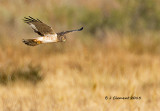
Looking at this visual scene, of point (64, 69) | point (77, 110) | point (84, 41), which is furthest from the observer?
point (84, 41)

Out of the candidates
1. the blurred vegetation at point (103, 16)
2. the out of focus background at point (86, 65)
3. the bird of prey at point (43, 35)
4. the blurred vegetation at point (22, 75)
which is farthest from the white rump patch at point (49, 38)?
the blurred vegetation at point (103, 16)

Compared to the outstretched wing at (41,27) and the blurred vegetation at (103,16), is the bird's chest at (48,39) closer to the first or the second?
the outstretched wing at (41,27)

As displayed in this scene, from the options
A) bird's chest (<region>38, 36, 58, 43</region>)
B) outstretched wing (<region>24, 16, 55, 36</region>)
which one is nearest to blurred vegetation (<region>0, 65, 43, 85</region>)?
outstretched wing (<region>24, 16, 55, 36</region>)

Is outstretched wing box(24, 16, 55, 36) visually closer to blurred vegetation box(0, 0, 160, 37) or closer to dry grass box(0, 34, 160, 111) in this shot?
dry grass box(0, 34, 160, 111)

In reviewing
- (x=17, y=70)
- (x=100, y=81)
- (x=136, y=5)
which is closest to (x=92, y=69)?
(x=100, y=81)

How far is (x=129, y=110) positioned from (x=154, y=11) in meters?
6.62

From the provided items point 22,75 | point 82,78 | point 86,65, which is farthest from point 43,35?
point 86,65

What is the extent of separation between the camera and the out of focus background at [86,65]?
183 inches

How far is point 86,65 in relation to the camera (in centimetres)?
655

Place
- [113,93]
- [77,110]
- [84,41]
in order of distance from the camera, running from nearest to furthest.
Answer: [77,110] < [113,93] < [84,41]

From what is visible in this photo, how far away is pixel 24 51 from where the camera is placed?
7.07 meters

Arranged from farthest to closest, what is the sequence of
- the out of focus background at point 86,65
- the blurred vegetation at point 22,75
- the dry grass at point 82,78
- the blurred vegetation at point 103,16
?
the blurred vegetation at point 103,16 → the blurred vegetation at point 22,75 → the out of focus background at point 86,65 → the dry grass at point 82,78

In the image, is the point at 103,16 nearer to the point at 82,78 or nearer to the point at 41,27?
the point at 82,78

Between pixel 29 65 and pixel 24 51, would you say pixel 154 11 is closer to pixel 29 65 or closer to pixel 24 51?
pixel 24 51
